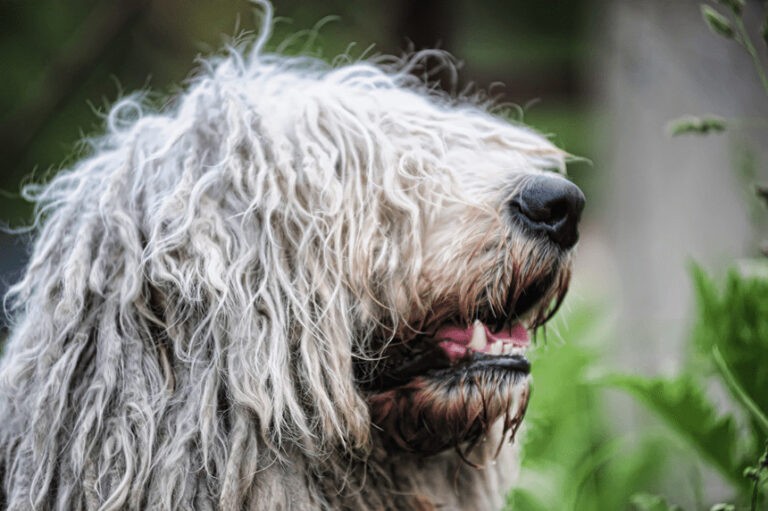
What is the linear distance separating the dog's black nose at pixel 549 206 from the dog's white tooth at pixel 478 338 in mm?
253

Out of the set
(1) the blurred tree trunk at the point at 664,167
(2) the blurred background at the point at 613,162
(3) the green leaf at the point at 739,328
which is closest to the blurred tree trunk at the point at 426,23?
(2) the blurred background at the point at 613,162

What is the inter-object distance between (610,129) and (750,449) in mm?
3164

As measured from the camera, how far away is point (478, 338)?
192 centimetres

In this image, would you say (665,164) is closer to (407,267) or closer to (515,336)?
(515,336)

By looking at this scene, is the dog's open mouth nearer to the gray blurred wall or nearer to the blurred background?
the blurred background

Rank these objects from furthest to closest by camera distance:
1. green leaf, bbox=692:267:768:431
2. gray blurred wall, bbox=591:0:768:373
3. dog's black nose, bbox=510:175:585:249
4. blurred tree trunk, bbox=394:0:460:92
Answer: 1. blurred tree trunk, bbox=394:0:460:92
2. gray blurred wall, bbox=591:0:768:373
3. green leaf, bbox=692:267:768:431
4. dog's black nose, bbox=510:175:585:249

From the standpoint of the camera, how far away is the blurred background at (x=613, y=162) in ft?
9.20

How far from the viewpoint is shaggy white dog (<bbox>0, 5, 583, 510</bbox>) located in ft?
5.66

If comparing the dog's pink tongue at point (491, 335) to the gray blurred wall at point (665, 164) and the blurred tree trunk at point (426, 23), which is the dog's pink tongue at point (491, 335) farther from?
the blurred tree trunk at point (426, 23)

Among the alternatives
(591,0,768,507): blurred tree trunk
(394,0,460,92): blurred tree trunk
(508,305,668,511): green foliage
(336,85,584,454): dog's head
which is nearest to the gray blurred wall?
(591,0,768,507): blurred tree trunk

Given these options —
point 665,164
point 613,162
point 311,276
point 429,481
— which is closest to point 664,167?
point 665,164

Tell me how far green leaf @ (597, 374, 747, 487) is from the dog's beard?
470 millimetres

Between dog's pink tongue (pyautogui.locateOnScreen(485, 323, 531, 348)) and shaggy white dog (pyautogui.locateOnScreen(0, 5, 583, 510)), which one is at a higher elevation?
shaggy white dog (pyautogui.locateOnScreen(0, 5, 583, 510))

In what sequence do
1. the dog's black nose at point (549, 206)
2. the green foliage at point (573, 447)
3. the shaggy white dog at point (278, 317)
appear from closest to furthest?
the shaggy white dog at point (278, 317), the dog's black nose at point (549, 206), the green foliage at point (573, 447)
